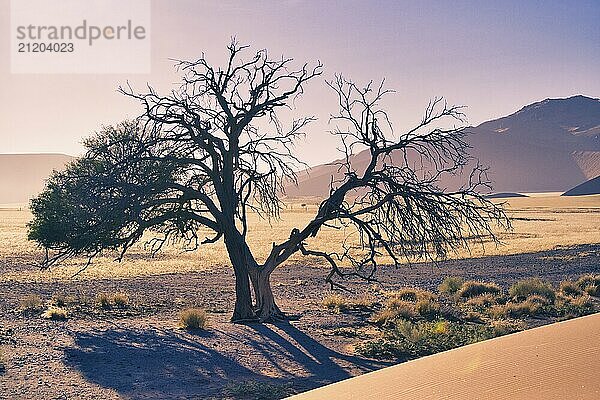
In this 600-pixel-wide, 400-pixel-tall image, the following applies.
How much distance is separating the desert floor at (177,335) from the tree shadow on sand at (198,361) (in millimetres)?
21

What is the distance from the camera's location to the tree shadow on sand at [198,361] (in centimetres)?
1334

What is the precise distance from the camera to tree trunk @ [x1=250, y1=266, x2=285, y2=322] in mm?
20484

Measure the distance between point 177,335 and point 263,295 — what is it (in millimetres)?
3029

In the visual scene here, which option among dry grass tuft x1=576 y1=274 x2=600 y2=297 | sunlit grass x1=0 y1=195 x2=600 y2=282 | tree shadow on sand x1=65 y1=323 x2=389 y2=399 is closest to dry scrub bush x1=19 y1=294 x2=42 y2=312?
tree shadow on sand x1=65 y1=323 x2=389 y2=399

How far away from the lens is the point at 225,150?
20.5 meters

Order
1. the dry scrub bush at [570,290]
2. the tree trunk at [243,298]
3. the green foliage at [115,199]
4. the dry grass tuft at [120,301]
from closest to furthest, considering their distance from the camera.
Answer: the green foliage at [115,199]
the tree trunk at [243,298]
the dry grass tuft at [120,301]
the dry scrub bush at [570,290]

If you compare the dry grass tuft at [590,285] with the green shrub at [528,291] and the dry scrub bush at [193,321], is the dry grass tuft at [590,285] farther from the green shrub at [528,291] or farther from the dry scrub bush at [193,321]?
the dry scrub bush at [193,321]

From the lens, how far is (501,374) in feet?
29.4

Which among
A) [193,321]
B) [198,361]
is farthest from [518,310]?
[198,361]

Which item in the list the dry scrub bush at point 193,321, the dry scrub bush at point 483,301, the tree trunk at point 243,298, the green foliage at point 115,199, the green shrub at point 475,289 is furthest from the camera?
the green shrub at point 475,289

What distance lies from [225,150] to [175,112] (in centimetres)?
165

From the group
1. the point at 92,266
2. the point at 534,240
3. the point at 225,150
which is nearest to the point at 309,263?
the point at 92,266

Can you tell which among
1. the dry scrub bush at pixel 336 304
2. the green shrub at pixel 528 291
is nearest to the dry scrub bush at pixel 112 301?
the dry scrub bush at pixel 336 304

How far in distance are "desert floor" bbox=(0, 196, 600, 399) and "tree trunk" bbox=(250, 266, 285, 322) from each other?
68 centimetres
